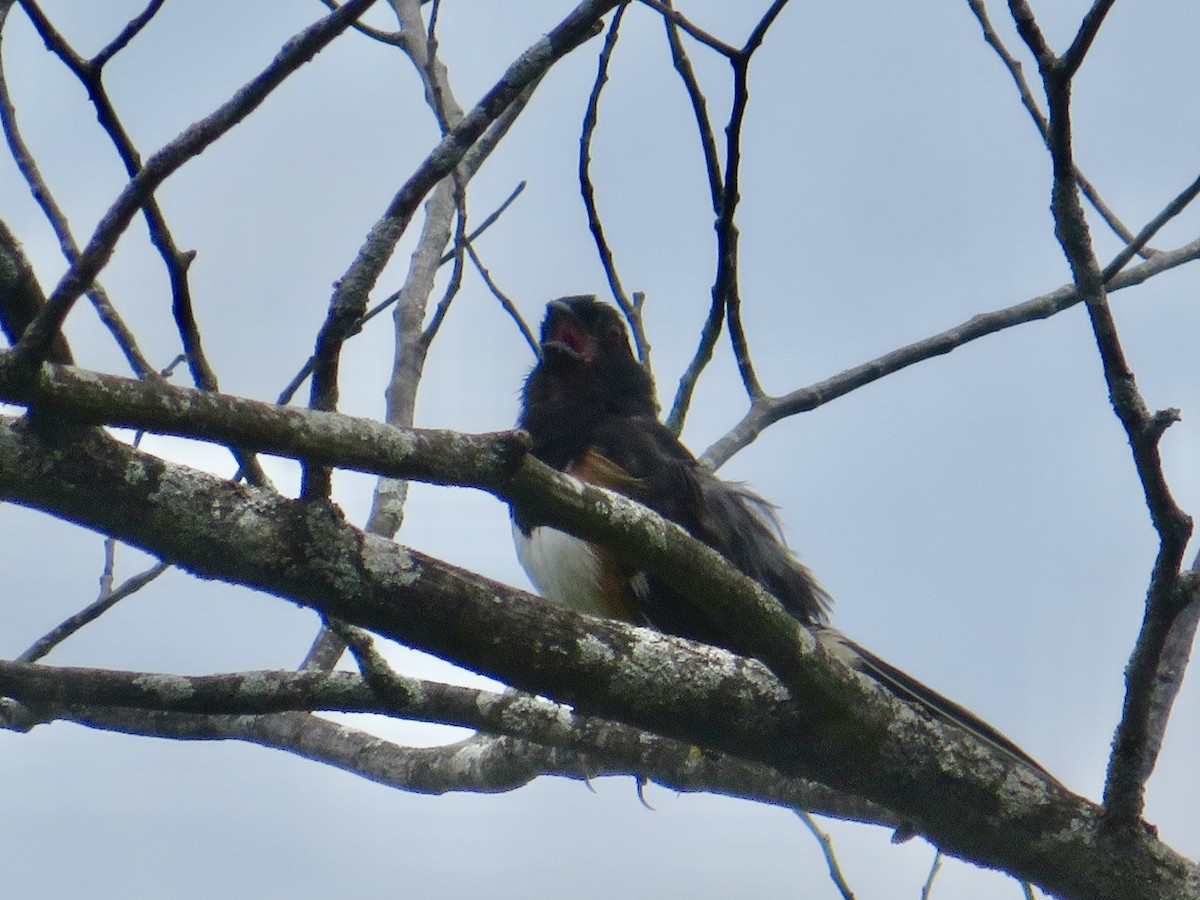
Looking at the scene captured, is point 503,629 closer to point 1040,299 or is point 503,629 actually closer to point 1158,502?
point 1158,502

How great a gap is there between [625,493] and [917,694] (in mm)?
1222

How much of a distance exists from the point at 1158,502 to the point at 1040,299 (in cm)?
219

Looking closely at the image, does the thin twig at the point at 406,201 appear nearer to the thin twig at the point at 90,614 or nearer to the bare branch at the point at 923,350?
the thin twig at the point at 90,614

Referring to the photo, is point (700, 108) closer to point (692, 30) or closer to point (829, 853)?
point (692, 30)

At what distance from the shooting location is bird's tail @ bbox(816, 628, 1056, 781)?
271cm

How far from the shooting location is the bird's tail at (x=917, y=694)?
8.88 feet

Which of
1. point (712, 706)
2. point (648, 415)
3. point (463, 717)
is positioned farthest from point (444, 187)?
point (712, 706)

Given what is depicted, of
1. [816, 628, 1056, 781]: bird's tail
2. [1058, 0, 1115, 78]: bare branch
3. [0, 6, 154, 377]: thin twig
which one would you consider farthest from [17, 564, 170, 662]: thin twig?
[1058, 0, 1115, 78]: bare branch

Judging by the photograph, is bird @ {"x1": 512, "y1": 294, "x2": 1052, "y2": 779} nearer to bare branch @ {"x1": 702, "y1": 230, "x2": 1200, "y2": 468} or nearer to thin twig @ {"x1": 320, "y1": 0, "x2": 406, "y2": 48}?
bare branch @ {"x1": 702, "y1": 230, "x2": 1200, "y2": 468}

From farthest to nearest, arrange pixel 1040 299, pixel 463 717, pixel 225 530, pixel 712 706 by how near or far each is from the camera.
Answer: pixel 1040 299 < pixel 463 717 < pixel 712 706 < pixel 225 530

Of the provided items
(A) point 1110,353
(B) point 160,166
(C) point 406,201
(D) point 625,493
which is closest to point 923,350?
(D) point 625,493

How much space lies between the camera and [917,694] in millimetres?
3023

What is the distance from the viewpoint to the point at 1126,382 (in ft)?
6.13

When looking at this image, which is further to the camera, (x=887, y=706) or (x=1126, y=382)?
(x=887, y=706)
